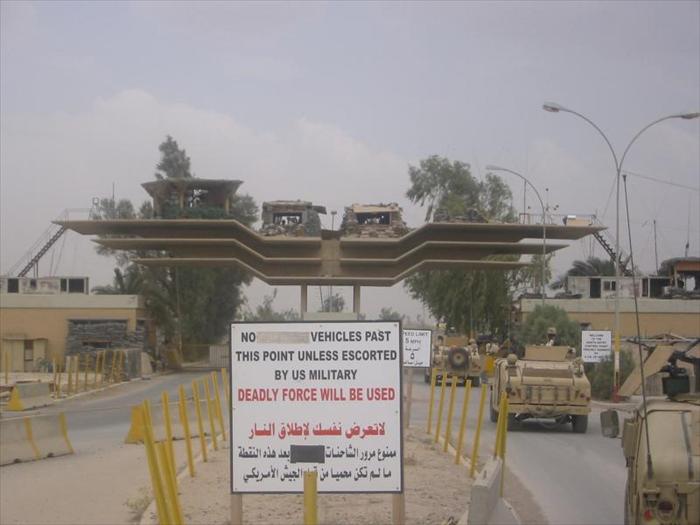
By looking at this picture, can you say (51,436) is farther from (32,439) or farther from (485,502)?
(485,502)

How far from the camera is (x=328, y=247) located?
41781 mm

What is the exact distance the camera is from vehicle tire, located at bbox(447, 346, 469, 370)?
37.0 metres

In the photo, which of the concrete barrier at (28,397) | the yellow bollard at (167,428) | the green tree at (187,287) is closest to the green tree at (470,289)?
the green tree at (187,287)

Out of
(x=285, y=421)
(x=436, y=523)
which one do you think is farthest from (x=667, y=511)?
(x=436, y=523)

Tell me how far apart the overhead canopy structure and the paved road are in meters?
17.4

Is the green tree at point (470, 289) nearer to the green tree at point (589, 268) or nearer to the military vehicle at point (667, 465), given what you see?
the green tree at point (589, 268)

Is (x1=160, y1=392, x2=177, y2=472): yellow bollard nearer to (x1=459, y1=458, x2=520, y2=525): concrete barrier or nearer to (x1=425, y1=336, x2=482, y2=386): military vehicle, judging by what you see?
(x1=459, y1=458, x2=520, y2=525): concrete barrier

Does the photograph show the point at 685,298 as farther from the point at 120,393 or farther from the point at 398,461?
the point at 398,461

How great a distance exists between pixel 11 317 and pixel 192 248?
18.8 meters

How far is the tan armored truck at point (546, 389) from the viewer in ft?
68.5

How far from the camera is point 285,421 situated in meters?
8.08

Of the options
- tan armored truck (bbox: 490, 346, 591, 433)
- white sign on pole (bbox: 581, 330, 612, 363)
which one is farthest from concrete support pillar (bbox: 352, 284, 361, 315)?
tan armored truck (bbox: 490, 346, 591, 433)

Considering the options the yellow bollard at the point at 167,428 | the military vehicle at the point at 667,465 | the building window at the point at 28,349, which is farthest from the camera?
the building window at the point at 28,349

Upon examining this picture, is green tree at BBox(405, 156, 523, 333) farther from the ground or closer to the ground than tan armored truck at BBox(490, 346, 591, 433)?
farther from the ground
